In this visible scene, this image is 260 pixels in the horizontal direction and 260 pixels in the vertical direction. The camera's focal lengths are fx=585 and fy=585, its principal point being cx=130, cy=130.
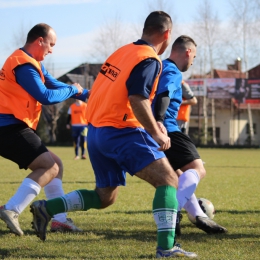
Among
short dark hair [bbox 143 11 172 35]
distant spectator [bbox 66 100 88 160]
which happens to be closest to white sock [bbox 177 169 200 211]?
short dark hair [bbox 143 11 172 35]

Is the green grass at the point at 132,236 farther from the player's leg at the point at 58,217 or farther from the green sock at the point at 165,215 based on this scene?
the green sock at the point at 165,215

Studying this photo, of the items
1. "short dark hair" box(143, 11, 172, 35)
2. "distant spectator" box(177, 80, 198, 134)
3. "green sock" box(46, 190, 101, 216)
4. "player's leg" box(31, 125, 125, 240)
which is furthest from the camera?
"distant spectator" box(177, 80, 198, 134)

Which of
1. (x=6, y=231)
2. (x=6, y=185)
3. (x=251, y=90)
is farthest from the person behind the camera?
(x=251, y=90)

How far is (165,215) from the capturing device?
182 inches

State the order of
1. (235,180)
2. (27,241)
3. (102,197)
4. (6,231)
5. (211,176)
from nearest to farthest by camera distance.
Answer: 1. (102,197)
2. (27,241)
3. (6,231)
4. (235,180)
5. (211,176)

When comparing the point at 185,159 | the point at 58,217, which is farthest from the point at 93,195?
the point at 185,159

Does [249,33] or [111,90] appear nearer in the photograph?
[111,90]

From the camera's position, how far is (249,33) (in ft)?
158

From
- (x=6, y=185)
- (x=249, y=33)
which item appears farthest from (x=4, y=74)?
(x=249, y=33)

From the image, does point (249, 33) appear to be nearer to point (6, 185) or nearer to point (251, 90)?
point (251, 90)

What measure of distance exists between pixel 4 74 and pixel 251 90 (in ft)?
125

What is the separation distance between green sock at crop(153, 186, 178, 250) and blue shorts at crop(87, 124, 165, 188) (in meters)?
0.28

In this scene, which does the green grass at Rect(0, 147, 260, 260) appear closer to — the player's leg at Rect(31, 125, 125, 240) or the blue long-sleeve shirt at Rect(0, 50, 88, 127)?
the player's leg at Rect(31, 125, 125, 240)

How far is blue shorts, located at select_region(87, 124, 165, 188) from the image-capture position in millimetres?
4586
